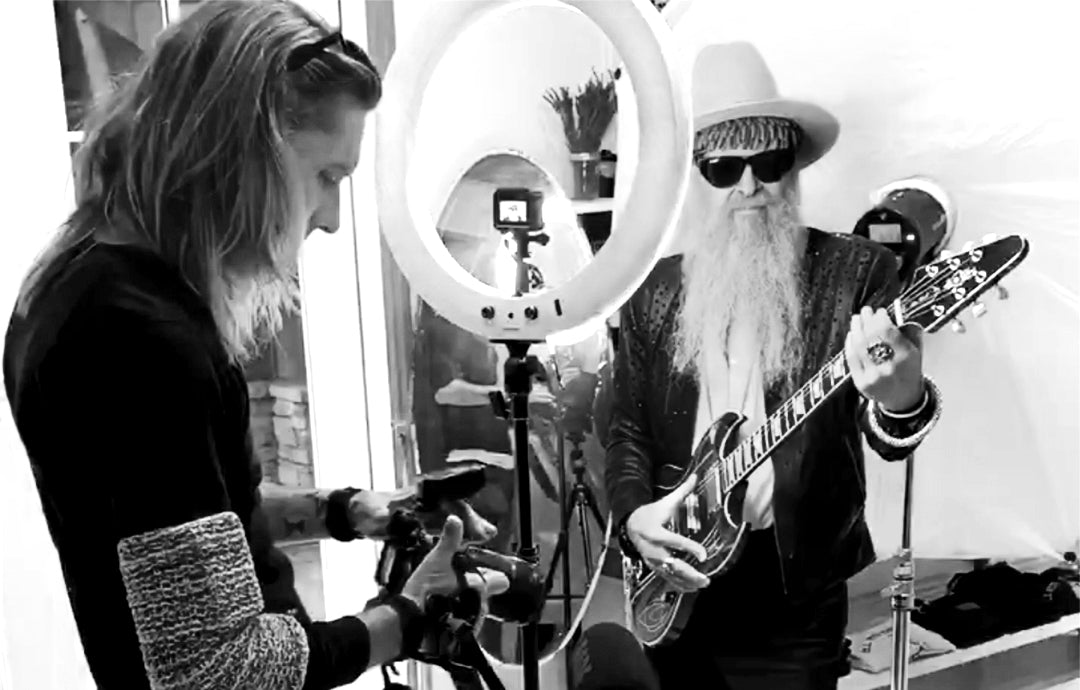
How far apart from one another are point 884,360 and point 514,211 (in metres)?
0.53

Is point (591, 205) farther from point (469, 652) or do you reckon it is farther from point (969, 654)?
point (969, 654)

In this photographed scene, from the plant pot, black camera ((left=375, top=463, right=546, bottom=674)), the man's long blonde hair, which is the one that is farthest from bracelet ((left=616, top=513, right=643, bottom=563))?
the man's long blonde hair

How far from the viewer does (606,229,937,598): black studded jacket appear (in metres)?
1.13

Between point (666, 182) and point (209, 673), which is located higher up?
point (666, 182)

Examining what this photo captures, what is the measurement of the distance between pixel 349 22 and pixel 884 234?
0.85 meters

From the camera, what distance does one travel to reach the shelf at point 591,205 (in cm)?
128

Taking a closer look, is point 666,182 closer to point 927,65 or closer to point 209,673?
point 927,65

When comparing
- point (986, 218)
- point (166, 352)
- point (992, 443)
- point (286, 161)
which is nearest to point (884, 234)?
point (986, 218)

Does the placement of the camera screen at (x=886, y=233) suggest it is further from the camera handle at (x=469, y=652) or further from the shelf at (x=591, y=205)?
the camera handle at (x=469, y=652)

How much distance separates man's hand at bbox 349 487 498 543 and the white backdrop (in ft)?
1.56

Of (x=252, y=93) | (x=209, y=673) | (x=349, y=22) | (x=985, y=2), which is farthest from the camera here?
(x=349, y=22)

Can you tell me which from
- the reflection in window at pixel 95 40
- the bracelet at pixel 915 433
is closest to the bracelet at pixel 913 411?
the bracelet at pixel 915 433

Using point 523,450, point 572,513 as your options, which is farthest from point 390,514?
point 572,513

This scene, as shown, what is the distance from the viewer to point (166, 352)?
32.4 inches
